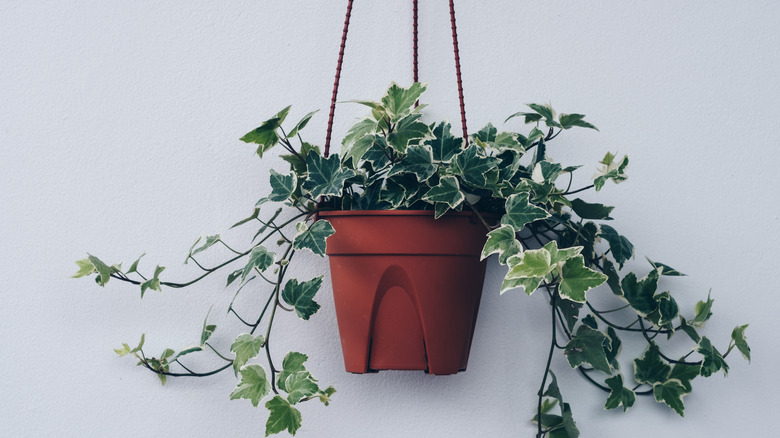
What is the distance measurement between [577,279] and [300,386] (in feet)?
1.17

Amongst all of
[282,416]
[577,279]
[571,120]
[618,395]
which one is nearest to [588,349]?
[618,395]

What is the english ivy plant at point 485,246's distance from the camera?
0.70m

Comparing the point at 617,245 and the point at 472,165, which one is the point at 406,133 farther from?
the point at 617,245

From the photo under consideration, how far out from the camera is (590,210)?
31.3 inches

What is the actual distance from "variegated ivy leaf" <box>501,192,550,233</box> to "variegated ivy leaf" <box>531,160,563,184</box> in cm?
7

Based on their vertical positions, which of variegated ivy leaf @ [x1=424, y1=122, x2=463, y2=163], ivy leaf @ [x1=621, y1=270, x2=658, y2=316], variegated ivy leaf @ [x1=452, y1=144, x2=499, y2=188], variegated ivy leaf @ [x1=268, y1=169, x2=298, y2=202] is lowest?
ivy leaf @ [x1=621, y1=270, x2=658, y2=316]

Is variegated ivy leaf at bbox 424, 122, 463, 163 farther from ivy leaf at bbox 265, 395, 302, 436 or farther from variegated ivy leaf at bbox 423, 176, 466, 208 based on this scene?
ivy leaf at bbox 265, 395, 302, 436

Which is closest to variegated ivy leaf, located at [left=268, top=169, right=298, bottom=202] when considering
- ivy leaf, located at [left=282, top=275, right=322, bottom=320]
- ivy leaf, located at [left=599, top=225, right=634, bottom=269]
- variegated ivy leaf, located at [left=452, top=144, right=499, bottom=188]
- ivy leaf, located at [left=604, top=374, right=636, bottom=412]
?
ivy leaf, located at [left=282, top=275, right=322, bottom=320]

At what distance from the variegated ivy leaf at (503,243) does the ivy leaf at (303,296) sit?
0.23m

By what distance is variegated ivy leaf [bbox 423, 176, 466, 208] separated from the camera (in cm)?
69

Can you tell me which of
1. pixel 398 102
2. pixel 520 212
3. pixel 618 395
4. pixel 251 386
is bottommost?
pixel 618 395

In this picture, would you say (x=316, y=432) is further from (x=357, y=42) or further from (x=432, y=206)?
(x=357, y=42)

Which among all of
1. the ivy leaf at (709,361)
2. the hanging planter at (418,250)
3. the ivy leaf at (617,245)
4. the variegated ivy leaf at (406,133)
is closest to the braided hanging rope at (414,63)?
the hanging planter at (418,250)

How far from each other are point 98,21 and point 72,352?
0.53 meters
